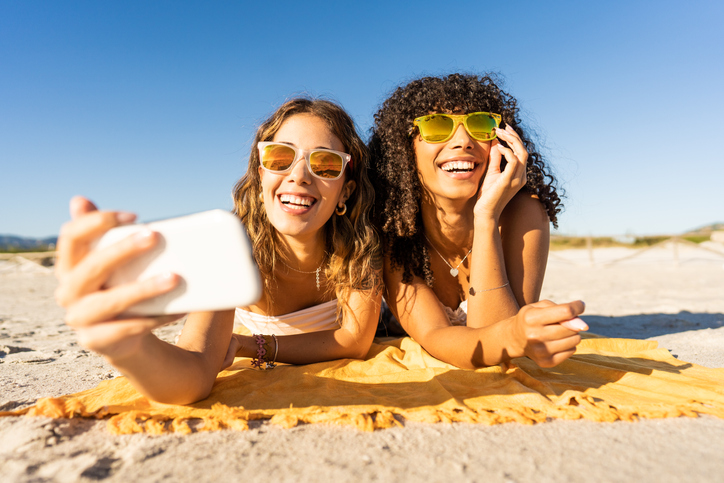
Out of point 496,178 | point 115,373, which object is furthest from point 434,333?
point 115,373

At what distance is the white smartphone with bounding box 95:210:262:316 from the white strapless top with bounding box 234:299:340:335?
172cm

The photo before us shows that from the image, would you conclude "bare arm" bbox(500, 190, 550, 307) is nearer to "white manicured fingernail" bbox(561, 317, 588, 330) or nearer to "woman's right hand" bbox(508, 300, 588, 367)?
"woman's right hand" bbox(508, 300, 588, 367)

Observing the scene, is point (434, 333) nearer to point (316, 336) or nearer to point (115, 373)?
point (316, 336)

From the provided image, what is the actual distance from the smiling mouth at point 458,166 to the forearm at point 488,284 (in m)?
0.36

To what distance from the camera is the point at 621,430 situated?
5.28 ft

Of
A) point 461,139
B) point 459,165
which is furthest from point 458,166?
point 461,139

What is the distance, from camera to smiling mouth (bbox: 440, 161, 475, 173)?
8.89ft

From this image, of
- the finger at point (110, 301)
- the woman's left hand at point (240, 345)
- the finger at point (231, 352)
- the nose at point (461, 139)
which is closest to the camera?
the finger at point (110, 301)

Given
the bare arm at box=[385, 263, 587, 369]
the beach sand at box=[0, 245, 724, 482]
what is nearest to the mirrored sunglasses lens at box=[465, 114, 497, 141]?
the bare arm at box=[385, 263, 587, 369]

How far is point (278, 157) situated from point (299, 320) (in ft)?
3.92

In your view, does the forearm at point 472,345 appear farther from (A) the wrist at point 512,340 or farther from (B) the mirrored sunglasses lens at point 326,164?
(B) the mirrored sunglasses lens at point 326,164

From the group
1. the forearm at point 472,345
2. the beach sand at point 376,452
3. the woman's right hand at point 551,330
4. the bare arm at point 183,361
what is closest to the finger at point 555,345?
the woman's right hand at point 551,330

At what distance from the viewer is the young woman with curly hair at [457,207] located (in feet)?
8.48

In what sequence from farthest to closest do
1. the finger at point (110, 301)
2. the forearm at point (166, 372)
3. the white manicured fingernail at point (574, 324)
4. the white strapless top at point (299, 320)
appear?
the white strapless top at point (299, 320)
the white manicured fingernail at point (574, 324)
the forearm at point (166, 372)
the finger at point (110, 301)
